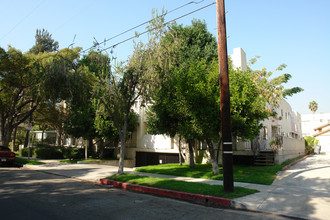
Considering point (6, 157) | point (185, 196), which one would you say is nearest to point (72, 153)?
point (6, 157)

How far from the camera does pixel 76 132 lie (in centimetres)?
2411

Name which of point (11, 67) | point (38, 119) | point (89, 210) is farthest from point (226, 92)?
point (38, 119)

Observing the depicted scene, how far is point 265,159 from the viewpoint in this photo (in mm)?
17062

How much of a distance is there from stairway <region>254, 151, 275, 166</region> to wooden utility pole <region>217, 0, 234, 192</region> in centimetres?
916

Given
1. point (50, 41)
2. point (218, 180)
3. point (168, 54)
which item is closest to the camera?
point (218, 180)

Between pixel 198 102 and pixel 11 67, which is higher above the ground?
pixel 11 67

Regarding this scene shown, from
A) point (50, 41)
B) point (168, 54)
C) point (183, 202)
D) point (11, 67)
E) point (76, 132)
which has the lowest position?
point (183, 202)

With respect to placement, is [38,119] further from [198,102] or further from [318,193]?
[318,193]

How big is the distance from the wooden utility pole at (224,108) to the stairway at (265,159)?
916 cm

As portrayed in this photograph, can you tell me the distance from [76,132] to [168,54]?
15419 mm

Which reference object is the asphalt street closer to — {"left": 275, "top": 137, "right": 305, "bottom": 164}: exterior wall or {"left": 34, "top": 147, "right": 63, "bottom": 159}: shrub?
{"left": 275, "top": 137, "right": 305, "bottom": 164}: exterior wall

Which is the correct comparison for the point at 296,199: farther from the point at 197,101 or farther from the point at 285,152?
the point at 285,152

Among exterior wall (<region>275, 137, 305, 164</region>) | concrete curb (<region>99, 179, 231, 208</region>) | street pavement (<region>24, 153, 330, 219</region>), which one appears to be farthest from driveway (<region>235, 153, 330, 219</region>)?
exterior wall (<region>275, 137, 305, 164</region>)

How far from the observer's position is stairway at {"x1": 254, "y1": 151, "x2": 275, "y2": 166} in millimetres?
16375
